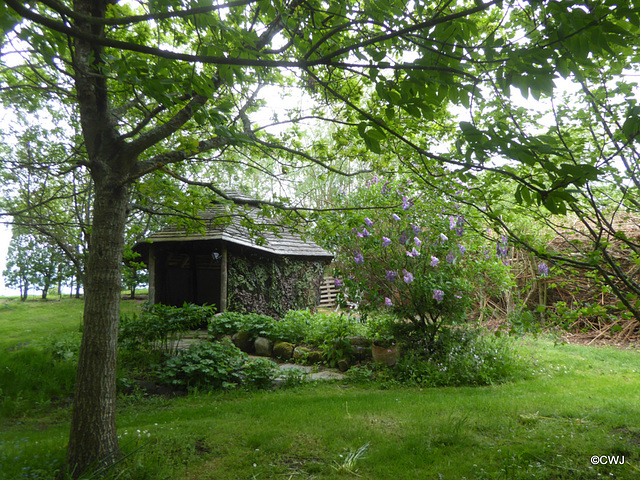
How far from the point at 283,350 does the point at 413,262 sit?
3172 millimetres

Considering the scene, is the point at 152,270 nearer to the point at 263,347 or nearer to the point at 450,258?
the point at 263,347

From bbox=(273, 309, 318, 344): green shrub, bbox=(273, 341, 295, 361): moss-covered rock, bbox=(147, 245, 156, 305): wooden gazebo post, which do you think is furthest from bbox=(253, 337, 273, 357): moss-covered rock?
bbox=(147, 245, 156, 305): wooden gazebo post


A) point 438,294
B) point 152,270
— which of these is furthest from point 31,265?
point 438,294

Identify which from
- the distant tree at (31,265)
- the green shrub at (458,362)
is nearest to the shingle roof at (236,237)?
the green shrub at (458,362)

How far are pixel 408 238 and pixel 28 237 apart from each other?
1626cm

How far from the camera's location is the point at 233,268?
10.5 meters

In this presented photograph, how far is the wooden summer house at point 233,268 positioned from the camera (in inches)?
405

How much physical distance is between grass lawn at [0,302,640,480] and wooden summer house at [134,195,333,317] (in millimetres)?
4738

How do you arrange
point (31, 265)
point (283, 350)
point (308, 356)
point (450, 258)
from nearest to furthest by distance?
point (450, 258) < point (308, 356) < point (283, 350) < point (31, 265)

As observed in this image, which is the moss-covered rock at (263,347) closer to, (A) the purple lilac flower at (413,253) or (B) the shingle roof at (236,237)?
(B) the shingle roof at (236,237)

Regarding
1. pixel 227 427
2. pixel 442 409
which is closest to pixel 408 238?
pixel 442 409

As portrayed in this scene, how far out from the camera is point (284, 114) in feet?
17.1

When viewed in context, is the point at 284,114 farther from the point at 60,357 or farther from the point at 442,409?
the point at 60,357

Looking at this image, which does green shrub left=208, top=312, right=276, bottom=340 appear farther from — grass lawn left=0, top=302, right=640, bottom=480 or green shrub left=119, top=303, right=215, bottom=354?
grass lawn left=0, top=302, right=640, bottom=480
